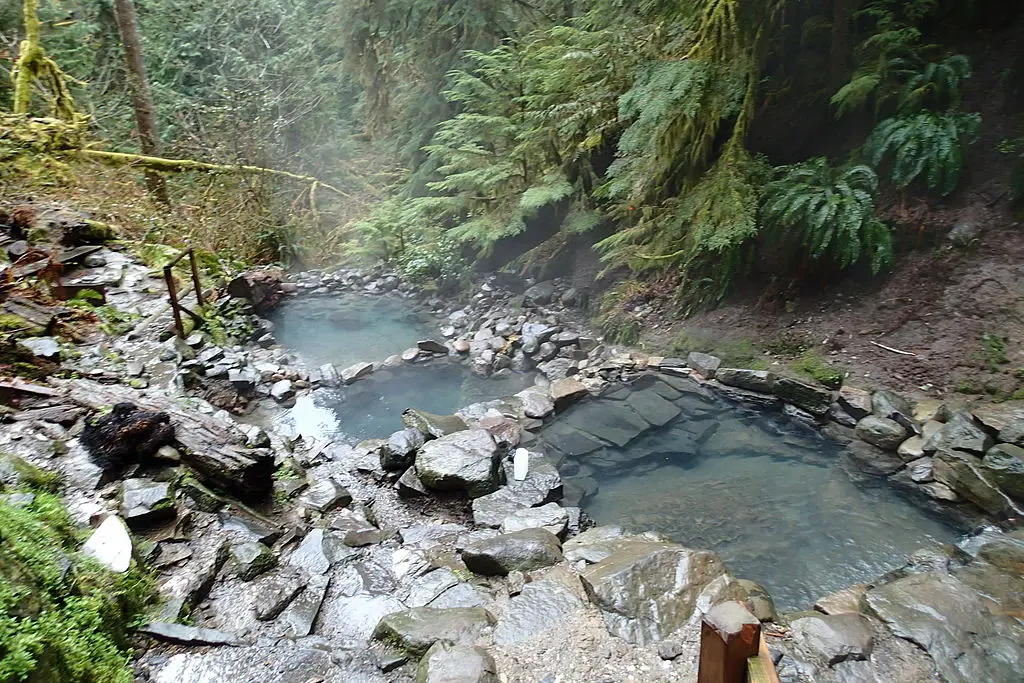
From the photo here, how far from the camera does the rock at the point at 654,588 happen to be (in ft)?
9.81

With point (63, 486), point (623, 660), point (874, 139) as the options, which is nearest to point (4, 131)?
point (63, 486)

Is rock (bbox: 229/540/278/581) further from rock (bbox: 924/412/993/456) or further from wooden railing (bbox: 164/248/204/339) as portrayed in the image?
rock (bbox: 924/412/993/456)

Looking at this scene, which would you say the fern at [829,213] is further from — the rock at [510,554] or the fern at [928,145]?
the rock at [510,554]

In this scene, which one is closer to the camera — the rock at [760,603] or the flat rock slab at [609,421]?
the rock at [760,603]

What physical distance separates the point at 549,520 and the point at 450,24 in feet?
31.0

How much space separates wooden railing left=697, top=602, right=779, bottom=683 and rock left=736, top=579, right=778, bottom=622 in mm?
1859

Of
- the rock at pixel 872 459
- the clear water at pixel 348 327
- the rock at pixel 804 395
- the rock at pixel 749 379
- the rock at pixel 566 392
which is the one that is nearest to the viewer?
the rock at pixel 872 459

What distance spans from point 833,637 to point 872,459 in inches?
96.3

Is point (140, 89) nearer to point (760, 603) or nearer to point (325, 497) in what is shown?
point (325, 497)

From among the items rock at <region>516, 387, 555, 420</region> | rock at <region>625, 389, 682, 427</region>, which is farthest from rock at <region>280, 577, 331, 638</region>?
rock at <region>625, 389, 682, 427</region>

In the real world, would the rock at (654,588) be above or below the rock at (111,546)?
below

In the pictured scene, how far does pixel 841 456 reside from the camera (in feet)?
16.1

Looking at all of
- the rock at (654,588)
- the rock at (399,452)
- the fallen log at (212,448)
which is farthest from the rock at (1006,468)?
the fallen log at (212,448)

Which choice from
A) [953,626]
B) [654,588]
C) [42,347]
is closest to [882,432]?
[953,626]
